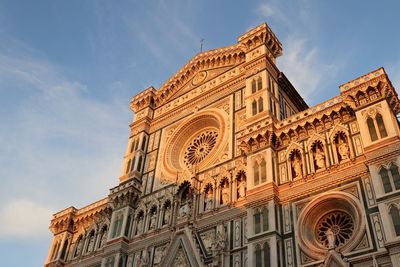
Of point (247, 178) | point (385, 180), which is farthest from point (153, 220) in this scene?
point (385, 180)

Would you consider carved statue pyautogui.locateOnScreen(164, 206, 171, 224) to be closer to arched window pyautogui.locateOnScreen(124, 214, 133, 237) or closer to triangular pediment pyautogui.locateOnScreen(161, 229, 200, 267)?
triangular pediment pyautogui.locateOnScreen(161, 229, 200, 267)

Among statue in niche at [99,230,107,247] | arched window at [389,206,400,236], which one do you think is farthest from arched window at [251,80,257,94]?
statue in niche at [99,230,107,247]

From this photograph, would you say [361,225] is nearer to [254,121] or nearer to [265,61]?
[254,121]

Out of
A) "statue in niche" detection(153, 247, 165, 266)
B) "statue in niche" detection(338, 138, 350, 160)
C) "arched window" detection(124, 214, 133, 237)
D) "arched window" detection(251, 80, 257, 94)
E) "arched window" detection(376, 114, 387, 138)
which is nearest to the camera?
"arched window" detection(376, 114, 387, 138)

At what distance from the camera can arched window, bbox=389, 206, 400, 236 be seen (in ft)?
49.6

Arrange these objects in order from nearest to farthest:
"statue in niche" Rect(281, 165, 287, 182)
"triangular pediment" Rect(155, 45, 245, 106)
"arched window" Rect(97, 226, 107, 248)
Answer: "statue in niche" Rect(281, 165, 287, 182), "arched window" Rect(97, 226, 107, 248), "triangular pediment" Rect(155, 45, 245, 106)

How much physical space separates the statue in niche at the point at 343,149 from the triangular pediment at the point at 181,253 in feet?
24.7

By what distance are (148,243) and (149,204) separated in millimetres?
2556

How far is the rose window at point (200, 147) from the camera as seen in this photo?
→ 25734mm

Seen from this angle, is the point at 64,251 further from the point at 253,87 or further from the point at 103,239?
the point at 253,87

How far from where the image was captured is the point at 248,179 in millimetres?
20688

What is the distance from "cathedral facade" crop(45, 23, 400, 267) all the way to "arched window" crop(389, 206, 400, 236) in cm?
4

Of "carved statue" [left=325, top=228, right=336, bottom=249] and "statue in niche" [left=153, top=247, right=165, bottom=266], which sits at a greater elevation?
"statue in niche" [left=153, top=247, right=165, bottom=266]

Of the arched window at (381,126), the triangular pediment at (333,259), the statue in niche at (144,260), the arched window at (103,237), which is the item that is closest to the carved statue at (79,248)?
the arched window at (103,237)
